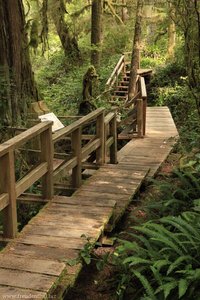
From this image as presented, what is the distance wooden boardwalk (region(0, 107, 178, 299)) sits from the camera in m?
3.43

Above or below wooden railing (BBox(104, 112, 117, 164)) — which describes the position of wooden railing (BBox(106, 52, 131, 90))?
above

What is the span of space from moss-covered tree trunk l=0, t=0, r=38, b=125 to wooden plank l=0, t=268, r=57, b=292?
4451mm

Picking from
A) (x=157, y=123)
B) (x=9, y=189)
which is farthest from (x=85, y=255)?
(x=157, y=123)

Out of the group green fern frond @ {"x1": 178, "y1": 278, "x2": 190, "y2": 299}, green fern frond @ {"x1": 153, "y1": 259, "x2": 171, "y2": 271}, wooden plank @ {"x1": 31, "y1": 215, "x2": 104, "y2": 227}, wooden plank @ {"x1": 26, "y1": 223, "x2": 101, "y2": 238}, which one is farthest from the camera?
wooden plank @ {"x1": 31, "y1": 215, "x2": 104, "y2": 227}

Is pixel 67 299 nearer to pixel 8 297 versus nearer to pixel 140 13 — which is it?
pixel 8 297

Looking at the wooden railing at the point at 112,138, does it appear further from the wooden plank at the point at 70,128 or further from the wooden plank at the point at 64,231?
the wooden plank at the point at 64,231

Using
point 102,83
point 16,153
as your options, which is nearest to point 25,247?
point 16,153

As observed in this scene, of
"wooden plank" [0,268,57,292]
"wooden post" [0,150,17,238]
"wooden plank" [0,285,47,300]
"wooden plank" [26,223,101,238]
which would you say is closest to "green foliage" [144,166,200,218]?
"wooden plank" [26,223,101,238]

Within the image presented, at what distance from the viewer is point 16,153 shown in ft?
23.9

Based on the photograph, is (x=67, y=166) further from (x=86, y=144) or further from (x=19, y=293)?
(x=19, y=293)

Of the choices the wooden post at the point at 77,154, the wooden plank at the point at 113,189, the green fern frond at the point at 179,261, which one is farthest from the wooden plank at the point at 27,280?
the wooden post at the point at 77,154

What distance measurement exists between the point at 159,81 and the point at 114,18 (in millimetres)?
7038

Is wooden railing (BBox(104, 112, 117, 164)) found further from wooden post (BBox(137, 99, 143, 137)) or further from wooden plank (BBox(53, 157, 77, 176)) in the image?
wooden post (BBox(137, 99, 143, 137))

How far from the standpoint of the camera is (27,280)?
3428mm
